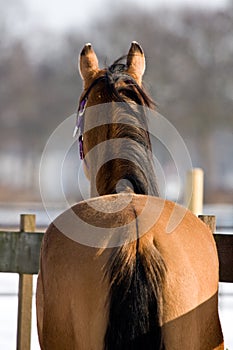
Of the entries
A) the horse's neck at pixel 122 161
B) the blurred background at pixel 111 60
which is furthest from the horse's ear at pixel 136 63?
the blurred background at pixel 111 60

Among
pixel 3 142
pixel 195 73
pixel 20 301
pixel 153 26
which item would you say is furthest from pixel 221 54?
pixel 20 301

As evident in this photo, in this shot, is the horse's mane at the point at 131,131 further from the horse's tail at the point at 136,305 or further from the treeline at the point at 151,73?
the treeline at the point at 151,73

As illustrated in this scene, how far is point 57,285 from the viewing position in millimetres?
3229

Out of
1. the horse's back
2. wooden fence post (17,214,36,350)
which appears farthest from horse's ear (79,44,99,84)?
wooden fence post (17,214,36,350)

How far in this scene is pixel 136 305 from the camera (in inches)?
118

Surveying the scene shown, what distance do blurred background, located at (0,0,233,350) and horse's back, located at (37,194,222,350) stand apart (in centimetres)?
3527

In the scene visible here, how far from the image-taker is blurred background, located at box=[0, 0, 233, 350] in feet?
162

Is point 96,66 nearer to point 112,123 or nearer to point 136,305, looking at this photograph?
point 112,123

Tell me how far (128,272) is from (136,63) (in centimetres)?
168

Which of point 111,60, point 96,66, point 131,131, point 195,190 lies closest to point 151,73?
point 111,60

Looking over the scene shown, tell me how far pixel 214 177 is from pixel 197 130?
128 inches

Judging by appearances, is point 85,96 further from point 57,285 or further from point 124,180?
point 57,285

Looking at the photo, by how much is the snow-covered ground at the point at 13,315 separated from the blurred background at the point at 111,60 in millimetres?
28746

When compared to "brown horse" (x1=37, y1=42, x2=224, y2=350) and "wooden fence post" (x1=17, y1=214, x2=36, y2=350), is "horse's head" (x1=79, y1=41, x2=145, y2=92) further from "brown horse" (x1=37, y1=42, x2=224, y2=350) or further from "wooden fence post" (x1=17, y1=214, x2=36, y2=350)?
"wooden fence post" (x1=17, y1=214, x2=36, y2=350)
